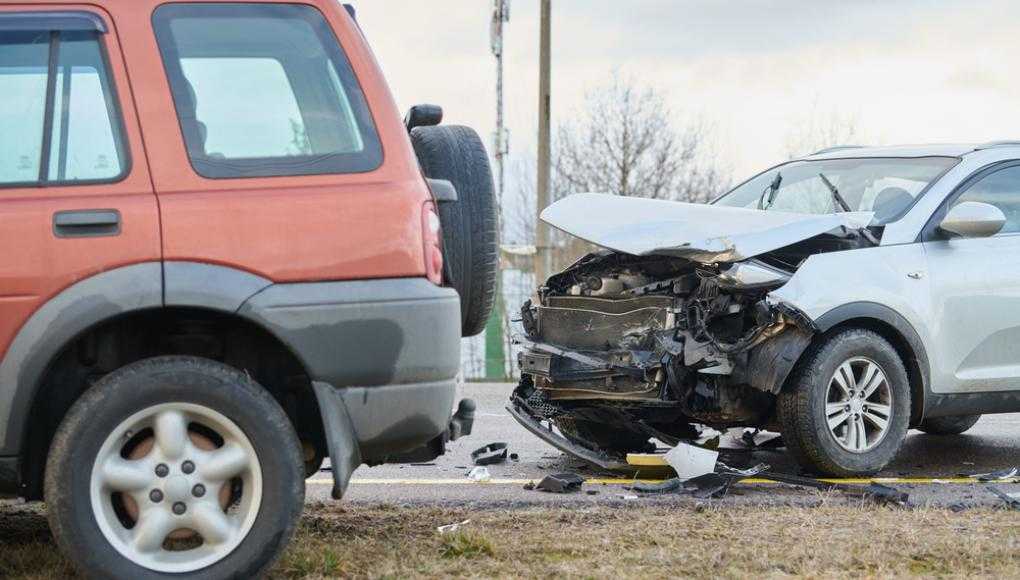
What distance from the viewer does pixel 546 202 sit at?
60.8 ft

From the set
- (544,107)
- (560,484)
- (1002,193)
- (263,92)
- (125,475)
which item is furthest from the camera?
(544,107)

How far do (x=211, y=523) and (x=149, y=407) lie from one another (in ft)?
1.34

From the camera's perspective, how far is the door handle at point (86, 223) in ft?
13.1

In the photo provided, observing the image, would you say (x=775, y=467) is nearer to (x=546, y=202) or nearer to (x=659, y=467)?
(x=659, y=467)

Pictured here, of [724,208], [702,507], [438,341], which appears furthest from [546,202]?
[438,341]

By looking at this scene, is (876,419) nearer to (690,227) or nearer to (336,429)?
(690,227)

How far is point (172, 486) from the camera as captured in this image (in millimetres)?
4035

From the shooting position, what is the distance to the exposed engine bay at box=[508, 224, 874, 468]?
20.7ft

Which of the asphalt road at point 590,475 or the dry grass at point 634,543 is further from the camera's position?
the asphalt road at point 590,475

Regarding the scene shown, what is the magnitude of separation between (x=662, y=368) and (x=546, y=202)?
40.4ft

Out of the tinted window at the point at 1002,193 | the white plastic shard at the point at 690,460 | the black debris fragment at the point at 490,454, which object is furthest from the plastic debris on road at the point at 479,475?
the tinted window at the point at 1002,193

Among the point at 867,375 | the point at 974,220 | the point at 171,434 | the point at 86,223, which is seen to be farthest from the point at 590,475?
the point at 86,223

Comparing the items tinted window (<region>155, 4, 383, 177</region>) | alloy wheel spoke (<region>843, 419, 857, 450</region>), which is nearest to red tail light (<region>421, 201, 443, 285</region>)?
tinted window (<region>155, 4, 383, 177</region>)

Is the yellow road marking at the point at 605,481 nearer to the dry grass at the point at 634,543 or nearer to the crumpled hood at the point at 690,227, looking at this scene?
the dry grass at the point at 634,543
